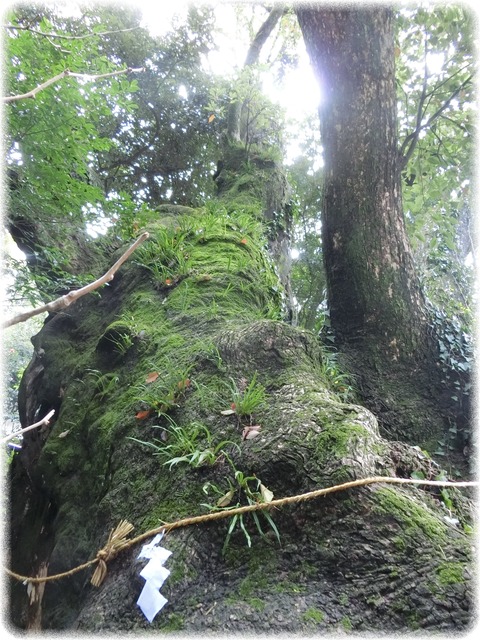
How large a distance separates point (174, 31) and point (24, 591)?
26.3 feet

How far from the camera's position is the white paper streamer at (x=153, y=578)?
1.20 m

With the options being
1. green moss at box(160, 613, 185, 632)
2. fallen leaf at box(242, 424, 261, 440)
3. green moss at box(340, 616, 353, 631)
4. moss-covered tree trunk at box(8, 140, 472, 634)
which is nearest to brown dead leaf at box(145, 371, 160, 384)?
moss-covered tree trunk at box(8, 140, 472, 634)

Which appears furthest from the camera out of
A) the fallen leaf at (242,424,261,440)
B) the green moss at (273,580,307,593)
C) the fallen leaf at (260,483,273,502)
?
the fallen leaf at (242,424,261,440)

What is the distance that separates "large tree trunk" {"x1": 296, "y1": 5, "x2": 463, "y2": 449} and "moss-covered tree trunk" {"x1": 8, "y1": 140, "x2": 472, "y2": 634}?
76cm

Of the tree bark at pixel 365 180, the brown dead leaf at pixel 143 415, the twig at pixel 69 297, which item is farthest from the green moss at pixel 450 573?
the tree bark at pixel 365 180

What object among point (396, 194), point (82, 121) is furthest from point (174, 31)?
point (396, 194)

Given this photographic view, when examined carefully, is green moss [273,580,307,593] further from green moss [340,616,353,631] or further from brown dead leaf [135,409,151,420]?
brown dead leaf [135,409,151,420]

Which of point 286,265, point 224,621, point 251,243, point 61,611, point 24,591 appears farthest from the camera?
point 286,265

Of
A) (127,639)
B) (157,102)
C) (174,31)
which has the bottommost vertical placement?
(127,639)

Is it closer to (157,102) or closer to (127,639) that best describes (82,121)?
(127,639)

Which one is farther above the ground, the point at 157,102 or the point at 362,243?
the point at 157,102

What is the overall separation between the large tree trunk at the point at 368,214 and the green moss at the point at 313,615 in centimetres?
186

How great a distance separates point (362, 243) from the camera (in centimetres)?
309

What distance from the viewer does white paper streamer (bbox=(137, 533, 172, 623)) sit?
120 centimetres
